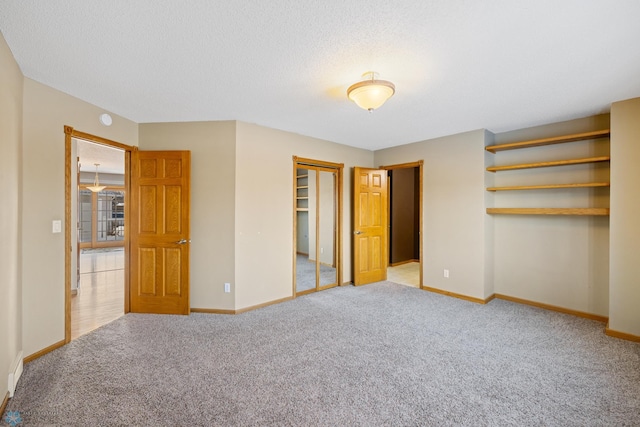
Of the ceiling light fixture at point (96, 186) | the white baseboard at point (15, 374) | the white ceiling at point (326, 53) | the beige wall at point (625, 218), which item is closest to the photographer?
the white ceiling at point (326, 53)

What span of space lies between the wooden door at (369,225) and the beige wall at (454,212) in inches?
29.7

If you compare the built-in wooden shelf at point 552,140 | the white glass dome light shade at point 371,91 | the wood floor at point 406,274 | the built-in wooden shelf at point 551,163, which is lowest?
the wood floor at point 406,274

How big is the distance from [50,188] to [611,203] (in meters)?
5.70

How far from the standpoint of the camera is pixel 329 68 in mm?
2268

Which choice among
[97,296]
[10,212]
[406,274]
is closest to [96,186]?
[97,296]

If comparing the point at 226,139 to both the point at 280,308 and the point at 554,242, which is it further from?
the point at 554,242

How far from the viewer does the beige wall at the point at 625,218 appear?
9.27 ft

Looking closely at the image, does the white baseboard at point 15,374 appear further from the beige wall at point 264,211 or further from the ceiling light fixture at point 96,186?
the ceiling light fixture at point 96,186

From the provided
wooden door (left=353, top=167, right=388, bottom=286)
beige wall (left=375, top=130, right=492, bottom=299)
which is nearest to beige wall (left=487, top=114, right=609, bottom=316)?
beige wall (left=375, top=130, right=492, bottom=299)

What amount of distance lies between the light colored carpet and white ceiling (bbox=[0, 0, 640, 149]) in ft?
8.21

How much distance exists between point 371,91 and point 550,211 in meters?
2.99

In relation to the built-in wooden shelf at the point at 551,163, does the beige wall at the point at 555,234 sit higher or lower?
lower

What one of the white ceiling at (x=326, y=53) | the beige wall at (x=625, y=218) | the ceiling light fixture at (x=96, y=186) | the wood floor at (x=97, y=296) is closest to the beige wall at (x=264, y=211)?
the white ceiling at (x=326, y=53)

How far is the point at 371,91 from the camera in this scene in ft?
7.49
